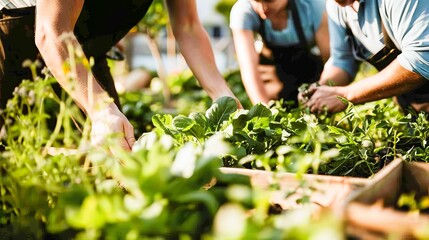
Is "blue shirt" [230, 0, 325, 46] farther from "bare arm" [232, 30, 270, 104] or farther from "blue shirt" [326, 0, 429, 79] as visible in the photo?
"blue shirt" [326, 0, 429, 79]

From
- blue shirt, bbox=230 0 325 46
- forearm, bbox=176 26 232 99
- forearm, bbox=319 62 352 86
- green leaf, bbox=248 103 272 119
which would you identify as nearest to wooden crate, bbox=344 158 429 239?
green leaf, bbox=248 103 272 119

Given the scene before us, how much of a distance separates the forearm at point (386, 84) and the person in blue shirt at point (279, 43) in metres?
0.51

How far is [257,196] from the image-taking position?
711 millimetres

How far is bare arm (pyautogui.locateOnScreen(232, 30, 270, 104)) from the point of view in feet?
8.31

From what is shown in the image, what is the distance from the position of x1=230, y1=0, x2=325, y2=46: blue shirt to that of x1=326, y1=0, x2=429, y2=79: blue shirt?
1.02 ft

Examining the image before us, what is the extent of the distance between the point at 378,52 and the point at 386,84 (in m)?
0.22

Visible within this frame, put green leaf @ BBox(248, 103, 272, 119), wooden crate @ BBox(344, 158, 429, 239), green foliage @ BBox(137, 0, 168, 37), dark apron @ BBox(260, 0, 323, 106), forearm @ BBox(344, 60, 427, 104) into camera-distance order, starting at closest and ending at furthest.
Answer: wooden crate @ BBox(344, 158, 429, 239)
green leaf @ BBox(248, 103, 272, 119)
forearm @ BBox(344, 60, 427, 104)
dark apron @ BBox(260, 0, 323, 106)
green foliage @ BBox(137, 0, 168, 37)

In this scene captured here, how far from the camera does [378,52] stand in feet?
7.04

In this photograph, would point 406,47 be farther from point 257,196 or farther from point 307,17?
point 257,196

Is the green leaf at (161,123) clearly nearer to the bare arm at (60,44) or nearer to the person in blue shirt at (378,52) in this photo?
the bare arm at (60,44)

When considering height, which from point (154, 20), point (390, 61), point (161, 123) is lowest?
point (154, 20)

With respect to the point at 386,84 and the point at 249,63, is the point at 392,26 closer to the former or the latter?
the point at 386,84

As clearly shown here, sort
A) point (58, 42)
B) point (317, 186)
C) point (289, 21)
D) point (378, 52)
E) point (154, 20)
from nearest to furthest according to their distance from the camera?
point (317, 186) → point (58, 42) → point (378, 52) → point (289, 21) → point (154, 20)

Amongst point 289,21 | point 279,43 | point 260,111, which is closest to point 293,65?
point 279,43
